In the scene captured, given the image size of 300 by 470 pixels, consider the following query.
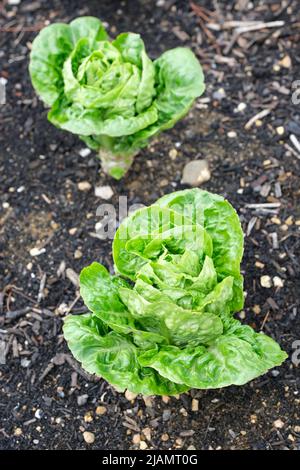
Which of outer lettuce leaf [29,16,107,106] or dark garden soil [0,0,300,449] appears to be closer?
dark garden soil [0,0,300,449]

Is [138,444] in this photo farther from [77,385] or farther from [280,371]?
[280,371]

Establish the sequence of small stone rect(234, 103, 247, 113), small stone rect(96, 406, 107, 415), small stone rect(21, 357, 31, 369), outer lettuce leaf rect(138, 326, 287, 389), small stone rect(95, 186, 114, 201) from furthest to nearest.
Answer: small stone rect(234, 103, 247, 113)
small stone rect(95, 186, 114, 201)
small stone rect(21, 357, 31, 369)
small stone rect(96, 406, 107, 415)
outer lettuce leaf rect(138, 326, 287, 389)

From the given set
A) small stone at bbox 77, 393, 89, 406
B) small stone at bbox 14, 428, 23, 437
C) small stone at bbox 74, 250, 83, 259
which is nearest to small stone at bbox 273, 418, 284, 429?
small stone at bbox 77, 393, 89, 406

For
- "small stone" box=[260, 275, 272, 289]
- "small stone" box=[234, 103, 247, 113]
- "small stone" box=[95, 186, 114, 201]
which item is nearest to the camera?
"small stone" box=[260, 275, 272, 289]

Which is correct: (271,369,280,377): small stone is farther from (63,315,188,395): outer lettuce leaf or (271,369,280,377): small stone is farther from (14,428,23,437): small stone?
(14,428,23,437): small stone

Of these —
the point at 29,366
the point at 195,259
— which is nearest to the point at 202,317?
the point at 195,259

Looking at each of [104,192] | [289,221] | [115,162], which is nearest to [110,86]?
[115,162]

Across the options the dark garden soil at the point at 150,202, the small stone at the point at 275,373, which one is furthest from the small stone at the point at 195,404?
the small stone at the point at 275,373
